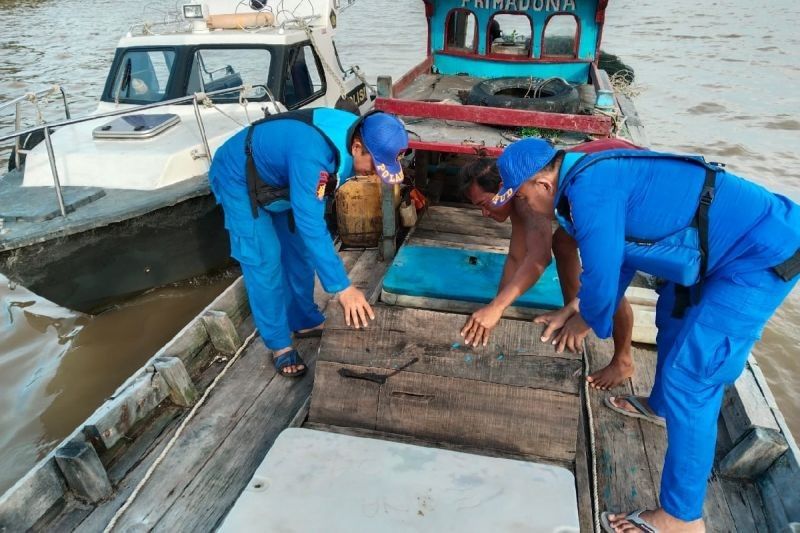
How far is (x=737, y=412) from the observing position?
9.41 ft

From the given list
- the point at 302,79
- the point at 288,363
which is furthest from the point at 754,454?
the point at 302,79

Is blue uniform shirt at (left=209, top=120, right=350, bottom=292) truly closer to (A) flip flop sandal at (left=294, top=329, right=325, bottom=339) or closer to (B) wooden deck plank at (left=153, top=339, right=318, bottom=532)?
(B) wooden deck plank at (left=153, top=339, right=318, bottom=532)

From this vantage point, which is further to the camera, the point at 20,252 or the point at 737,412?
the point at 20,252

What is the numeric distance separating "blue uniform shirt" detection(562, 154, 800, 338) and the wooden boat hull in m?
3.94

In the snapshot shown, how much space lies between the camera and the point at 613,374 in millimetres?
3170

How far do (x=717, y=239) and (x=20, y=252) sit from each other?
15.3ft

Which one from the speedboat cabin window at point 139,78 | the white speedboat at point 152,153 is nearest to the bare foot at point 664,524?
the white speedboat at point 152,153

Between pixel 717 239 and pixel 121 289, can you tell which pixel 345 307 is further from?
pixel 121 289

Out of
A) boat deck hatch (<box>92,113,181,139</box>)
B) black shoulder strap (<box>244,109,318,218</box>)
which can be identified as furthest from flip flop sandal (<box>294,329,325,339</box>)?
boat deck hatch (<box>92,113,181,139</box>)

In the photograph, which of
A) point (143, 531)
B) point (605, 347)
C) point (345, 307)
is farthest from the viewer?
point (605, 347)

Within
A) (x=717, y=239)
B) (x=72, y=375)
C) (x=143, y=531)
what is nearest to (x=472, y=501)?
(x=717, y=239)

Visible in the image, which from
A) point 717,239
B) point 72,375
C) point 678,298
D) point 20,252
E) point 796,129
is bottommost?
point 72,375

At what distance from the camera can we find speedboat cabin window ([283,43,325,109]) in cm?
641

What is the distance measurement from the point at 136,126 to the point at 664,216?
5.06m
